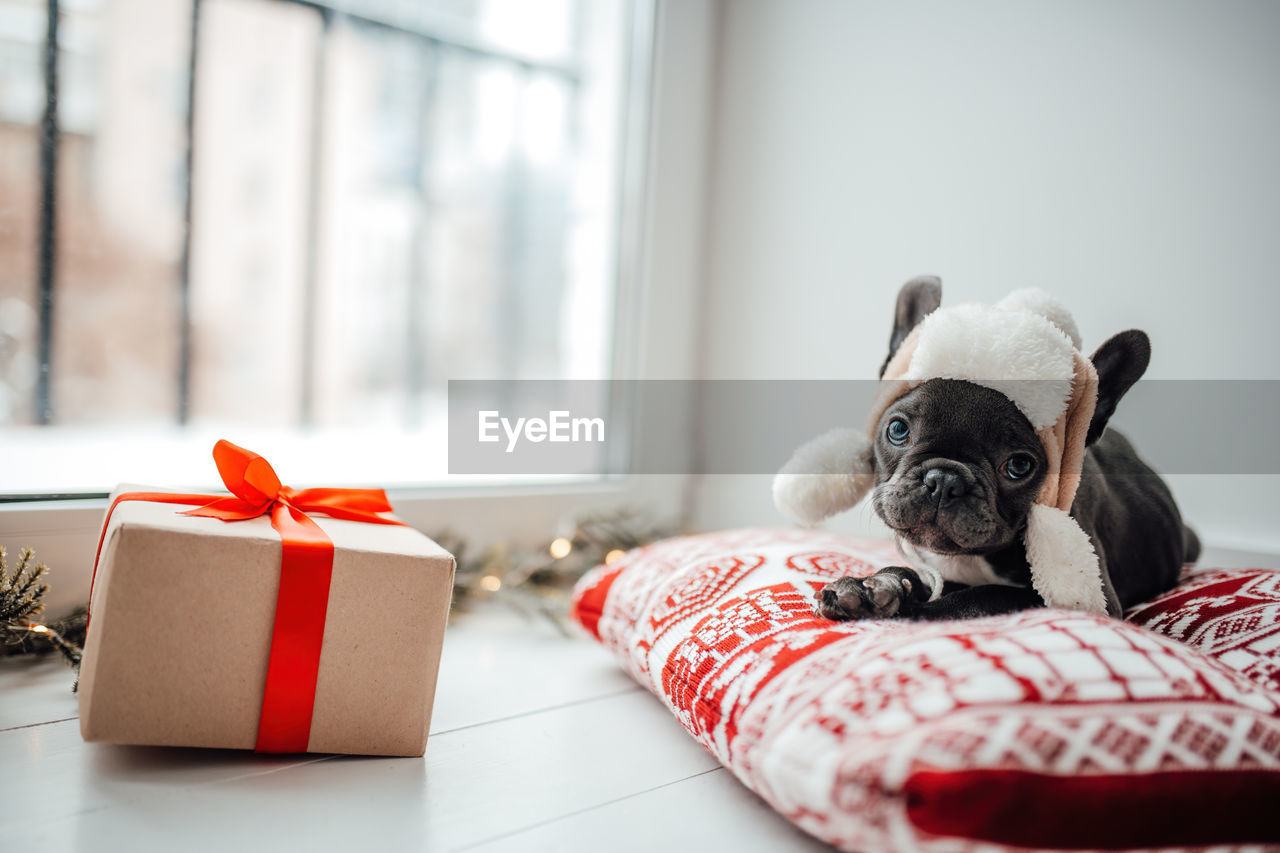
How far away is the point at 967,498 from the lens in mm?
757

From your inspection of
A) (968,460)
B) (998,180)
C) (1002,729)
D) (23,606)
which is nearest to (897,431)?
(968,460)

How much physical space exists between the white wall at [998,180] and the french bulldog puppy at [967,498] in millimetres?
423

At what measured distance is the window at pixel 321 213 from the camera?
1567 millimetres

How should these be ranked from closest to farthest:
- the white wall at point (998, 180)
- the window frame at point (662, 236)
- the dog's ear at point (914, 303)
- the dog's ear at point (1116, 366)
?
the dog's ear at point (1116, 366), the dog's ear at point (914, 303), the white wall at point (998, 180), the window frame at point (662, 236)

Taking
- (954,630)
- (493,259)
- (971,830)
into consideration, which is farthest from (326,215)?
(971,830)

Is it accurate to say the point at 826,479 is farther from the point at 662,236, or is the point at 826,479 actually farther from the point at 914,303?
the point at 662,236

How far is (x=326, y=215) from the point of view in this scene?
6.90ft

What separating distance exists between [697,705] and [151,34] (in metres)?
1.73

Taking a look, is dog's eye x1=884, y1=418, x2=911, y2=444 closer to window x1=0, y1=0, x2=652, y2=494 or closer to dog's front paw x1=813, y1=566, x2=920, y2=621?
dog's front paw x1=813, y1=566, x2=920, y2=621

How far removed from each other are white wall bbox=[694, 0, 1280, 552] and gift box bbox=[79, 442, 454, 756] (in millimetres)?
1100

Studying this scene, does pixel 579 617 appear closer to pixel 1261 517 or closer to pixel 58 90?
pixel 1261 517

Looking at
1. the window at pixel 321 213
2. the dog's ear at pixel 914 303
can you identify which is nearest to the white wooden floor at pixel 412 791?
Answer: the dog's ear at pixel 914 303

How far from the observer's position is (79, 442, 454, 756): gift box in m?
0.74
